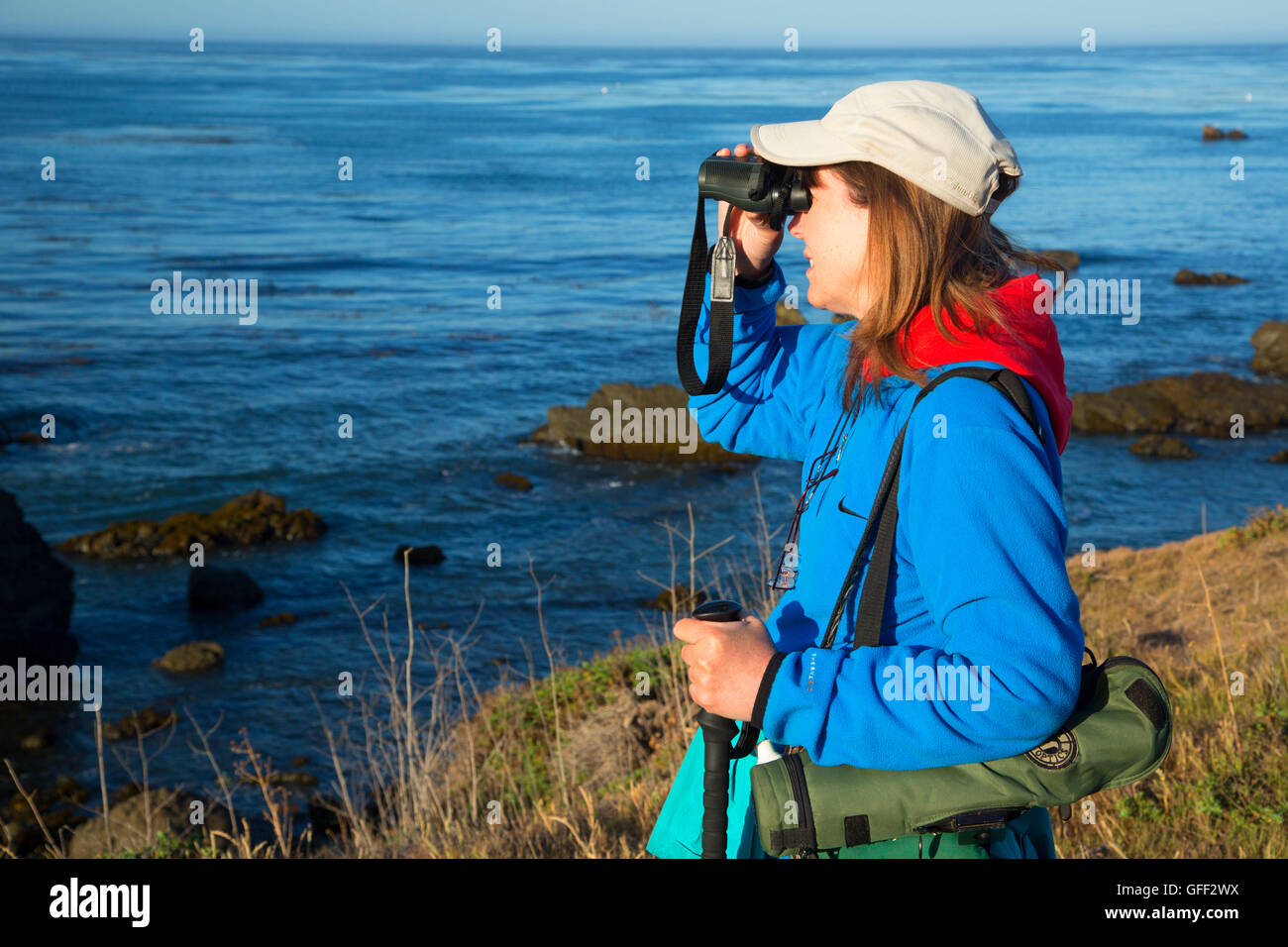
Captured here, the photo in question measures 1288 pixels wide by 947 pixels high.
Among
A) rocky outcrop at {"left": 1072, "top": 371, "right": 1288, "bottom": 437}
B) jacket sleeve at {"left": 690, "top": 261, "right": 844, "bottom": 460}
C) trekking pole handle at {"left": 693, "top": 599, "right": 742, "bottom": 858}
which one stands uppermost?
jacket sleeve at {"left": 690, "top": 261, "right": 844, "bottom": 460}

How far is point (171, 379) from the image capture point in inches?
1080

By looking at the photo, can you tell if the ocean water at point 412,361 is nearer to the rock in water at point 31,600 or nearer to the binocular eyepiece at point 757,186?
the rock in water at point 31,600

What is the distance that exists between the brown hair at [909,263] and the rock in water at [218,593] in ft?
49.5

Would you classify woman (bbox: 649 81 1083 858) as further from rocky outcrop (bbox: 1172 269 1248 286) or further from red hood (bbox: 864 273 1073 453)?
rocky outcrop (bbox: 1172 269 1248 286)

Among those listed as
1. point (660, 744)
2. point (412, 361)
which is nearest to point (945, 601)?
point (660, 744)

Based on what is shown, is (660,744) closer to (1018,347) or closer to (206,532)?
(1018,347)

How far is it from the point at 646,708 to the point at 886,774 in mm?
6743

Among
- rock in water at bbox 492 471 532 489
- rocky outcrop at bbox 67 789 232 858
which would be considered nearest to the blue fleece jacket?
rocky outcrop at bbox 67 789 232 858

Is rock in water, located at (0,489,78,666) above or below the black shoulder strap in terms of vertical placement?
below

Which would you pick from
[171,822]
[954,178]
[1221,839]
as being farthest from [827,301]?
[171,822]

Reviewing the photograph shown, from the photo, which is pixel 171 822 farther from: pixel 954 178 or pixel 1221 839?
pixel 954 178

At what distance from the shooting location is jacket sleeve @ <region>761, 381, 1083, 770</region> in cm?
168

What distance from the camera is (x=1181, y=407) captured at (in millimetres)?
22172

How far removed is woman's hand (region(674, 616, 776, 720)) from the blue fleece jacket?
4 cm
